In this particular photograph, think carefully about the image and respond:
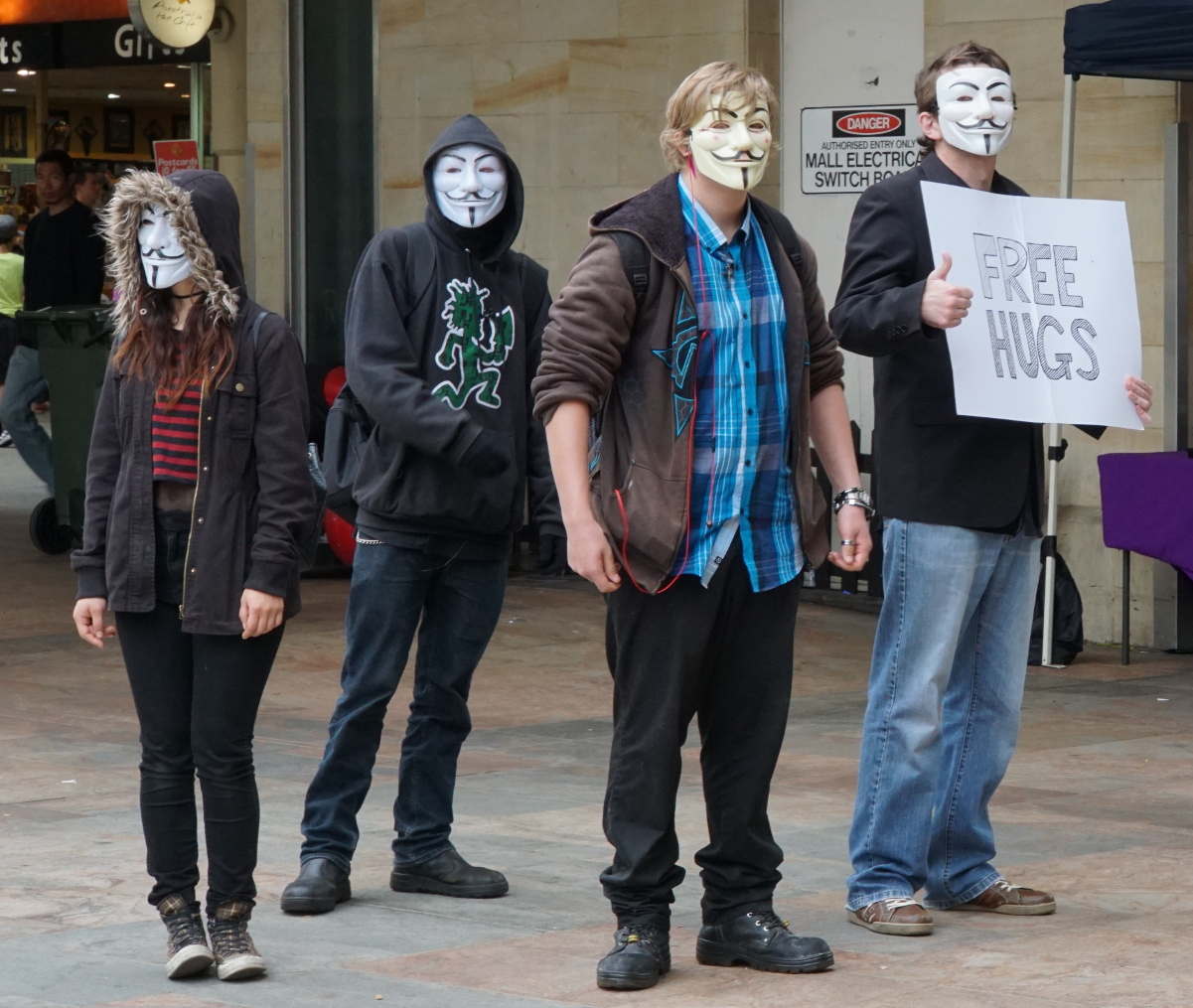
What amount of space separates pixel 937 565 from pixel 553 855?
1.56m

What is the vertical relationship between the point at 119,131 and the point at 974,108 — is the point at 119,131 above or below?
above

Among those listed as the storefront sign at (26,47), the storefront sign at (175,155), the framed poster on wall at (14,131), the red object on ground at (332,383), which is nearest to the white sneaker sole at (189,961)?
the red object on ground at (332,383)

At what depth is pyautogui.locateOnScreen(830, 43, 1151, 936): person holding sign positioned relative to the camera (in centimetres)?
515

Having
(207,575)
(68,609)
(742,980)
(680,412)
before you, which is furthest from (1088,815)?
(68,609)

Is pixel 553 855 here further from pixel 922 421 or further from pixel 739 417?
pixel 739 417

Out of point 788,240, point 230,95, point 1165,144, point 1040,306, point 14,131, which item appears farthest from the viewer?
point 14,131

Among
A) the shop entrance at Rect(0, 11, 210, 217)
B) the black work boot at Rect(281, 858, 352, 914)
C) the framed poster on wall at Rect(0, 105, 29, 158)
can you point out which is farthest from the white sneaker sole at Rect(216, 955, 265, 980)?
the framed poster on wall at Rect(0, 105, 29, 158)

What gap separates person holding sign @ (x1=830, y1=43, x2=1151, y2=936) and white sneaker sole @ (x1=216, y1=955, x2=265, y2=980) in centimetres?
145

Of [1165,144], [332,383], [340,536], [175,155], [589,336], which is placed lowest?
[340,536]

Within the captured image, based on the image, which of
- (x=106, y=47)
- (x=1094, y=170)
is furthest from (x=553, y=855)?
(x=106, y=47)

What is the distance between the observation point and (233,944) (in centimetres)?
480

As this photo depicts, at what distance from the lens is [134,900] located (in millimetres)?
5539

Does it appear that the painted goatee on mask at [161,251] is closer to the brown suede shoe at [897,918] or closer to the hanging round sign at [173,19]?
the brown suede shoe at [897,918]

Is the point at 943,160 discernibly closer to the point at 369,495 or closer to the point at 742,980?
the point at 369,495
